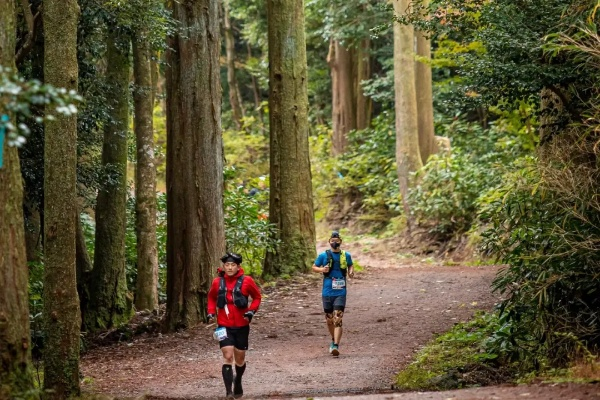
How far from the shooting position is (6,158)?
927 centimetres

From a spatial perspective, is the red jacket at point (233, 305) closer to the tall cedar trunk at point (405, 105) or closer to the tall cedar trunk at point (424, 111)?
the tall cedar trunk at point (405, 105)

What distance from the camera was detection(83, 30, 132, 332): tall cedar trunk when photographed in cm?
1848

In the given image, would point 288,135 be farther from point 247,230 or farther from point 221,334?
point 221,334

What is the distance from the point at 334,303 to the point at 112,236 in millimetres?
6487

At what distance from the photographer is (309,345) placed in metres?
15.2

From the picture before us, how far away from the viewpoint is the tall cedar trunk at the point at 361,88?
1521 inches

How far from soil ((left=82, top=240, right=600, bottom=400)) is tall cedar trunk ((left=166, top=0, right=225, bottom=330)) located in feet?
2.72

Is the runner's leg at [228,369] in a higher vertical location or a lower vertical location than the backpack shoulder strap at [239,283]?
lower

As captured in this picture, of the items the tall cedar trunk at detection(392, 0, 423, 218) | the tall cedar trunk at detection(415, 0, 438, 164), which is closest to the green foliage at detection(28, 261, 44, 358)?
the tall cedar trunk at detection(392, 0, 423, 218)

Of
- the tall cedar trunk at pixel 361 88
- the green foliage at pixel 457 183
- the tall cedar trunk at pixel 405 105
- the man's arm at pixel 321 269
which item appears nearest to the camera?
the man's arm at pixel 321 269

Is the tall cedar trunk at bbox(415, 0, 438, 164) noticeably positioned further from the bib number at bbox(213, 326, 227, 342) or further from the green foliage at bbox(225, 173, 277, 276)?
the bib number at bbox(213, 326, 227, 342)

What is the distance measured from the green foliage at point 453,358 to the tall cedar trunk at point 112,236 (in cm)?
727

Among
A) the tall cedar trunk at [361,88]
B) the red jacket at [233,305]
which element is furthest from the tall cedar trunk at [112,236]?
the tall cedar trunk at [361,88]

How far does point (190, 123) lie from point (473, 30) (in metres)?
5.41
